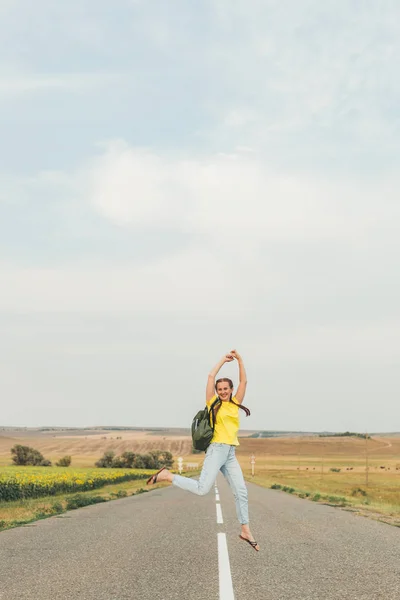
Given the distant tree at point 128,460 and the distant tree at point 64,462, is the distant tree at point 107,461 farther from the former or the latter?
the distant tree at point 64,462

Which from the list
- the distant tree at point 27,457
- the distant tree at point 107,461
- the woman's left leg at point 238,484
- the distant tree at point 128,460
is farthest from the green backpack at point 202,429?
the distant tree at point 27,457

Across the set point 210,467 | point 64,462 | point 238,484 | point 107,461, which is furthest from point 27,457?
point 210,467

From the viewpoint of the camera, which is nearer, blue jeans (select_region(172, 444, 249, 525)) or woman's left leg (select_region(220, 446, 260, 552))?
blue jeans (select_region(172, 444, 249, 525))

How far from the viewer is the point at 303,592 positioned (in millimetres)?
6648

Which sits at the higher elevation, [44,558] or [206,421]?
[206,421]

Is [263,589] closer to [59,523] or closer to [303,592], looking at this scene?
[303,592]

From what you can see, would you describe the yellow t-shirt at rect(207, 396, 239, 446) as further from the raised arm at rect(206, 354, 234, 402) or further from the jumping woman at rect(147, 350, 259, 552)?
the raised arm at rect(206, 354, 234, 402)

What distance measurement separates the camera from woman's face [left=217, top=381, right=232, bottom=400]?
8156 millimetres

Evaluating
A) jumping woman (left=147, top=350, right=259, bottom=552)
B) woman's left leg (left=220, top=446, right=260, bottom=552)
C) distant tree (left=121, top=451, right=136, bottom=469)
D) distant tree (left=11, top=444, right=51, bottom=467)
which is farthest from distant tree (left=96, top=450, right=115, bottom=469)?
jumping woman (left=147, top=350, right=259, bottom=552)

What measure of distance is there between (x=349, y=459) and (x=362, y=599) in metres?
163

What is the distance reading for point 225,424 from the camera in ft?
26.7

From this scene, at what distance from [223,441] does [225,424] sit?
220 millimetres

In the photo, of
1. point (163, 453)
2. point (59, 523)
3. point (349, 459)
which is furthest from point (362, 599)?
point (349, 459)

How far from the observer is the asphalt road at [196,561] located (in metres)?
6.68
